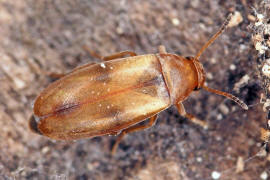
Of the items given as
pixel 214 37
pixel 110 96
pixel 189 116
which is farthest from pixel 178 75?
pixel 110 96

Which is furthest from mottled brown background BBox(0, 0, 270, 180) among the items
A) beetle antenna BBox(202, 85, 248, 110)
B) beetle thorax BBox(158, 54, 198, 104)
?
beetle thorax BBox(158, 54, 198, 104)

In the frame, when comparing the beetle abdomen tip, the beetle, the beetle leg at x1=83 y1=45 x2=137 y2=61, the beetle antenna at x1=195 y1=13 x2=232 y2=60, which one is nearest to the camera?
the beetle

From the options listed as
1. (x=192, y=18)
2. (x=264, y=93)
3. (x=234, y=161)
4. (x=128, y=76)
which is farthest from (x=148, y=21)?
(x=234, y=161)

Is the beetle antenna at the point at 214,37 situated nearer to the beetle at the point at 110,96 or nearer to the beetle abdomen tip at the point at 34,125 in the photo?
the beetle at the point at 110,96

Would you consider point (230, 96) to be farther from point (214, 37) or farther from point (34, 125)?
point (34, 125)

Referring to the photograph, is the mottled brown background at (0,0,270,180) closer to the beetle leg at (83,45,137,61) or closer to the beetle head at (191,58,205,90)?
the beetle leg at (83,45,137,61)

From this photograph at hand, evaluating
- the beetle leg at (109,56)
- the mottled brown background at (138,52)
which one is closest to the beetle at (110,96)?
the beetle leg at (109,56)
